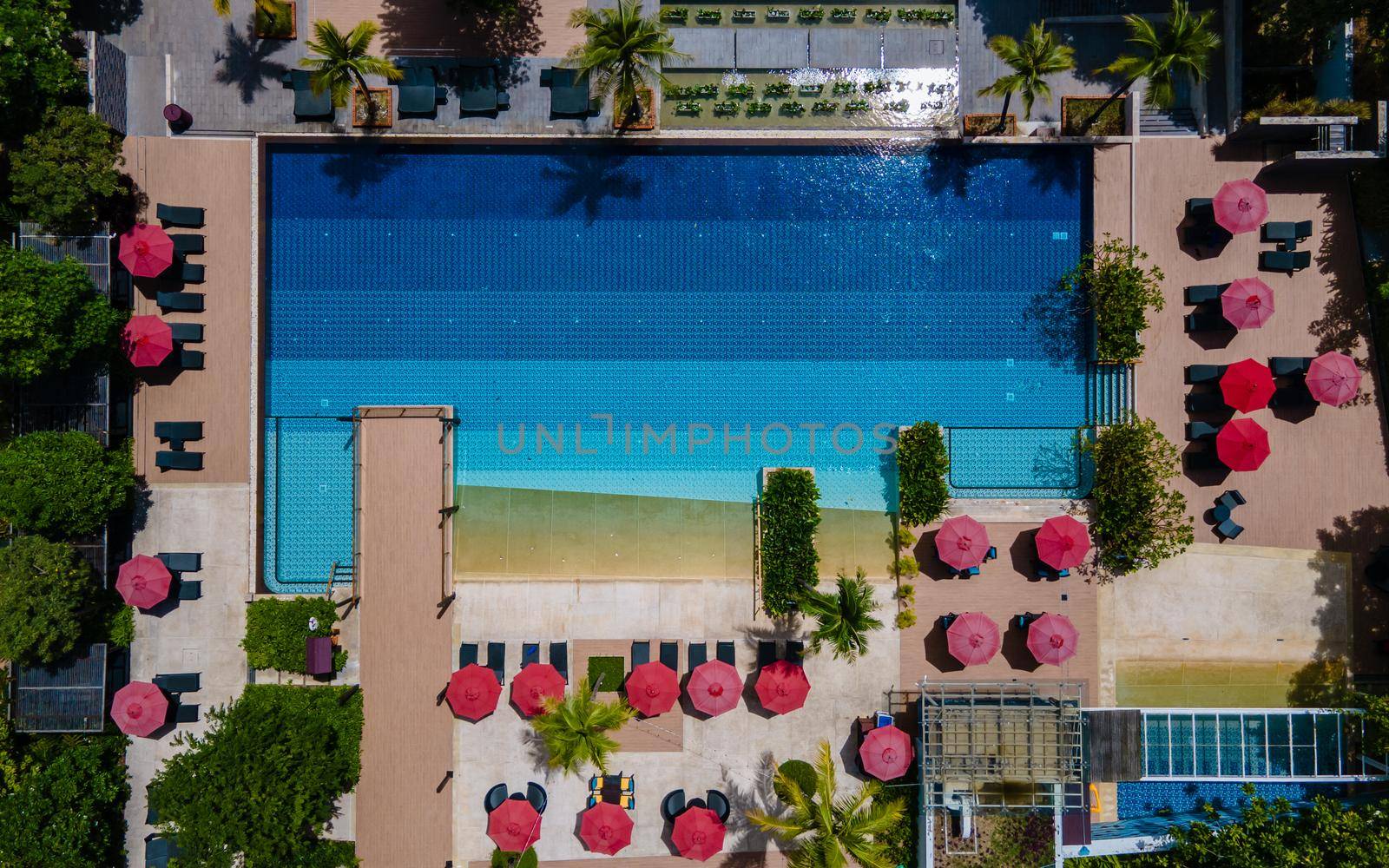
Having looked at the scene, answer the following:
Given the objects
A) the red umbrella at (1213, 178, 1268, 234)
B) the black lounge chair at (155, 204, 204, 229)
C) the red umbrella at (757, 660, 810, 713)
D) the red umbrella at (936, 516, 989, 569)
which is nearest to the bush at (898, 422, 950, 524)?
the red umbrella at (936, 516, 989, 569)

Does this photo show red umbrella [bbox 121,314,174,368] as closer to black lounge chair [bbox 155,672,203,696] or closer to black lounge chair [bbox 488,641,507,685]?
black lounge chair [bbox 155,672,203,696]

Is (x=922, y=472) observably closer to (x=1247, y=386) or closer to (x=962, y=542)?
(x=962, y=542)

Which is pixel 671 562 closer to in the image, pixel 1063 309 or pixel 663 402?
pixel 663 402

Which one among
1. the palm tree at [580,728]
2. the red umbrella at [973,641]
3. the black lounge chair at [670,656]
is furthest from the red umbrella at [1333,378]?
the palm tree at [580,728]

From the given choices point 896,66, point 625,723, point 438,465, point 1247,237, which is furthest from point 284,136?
point 1247,237

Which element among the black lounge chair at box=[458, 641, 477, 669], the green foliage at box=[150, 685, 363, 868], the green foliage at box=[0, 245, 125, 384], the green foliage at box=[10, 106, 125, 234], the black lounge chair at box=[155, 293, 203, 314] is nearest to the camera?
the green foliage at box=[0, 245, 125, 384]

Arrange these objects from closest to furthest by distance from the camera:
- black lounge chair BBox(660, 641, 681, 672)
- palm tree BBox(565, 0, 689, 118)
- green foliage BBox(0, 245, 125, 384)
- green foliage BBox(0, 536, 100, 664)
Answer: green foliage BBox(0, 245, 125, 384) → green foliage BBox(0, 536, 100, 664) → palm tree BBox(565, 0, 689, 118) → black lounge chair BBox(660, 641, 681, 672)

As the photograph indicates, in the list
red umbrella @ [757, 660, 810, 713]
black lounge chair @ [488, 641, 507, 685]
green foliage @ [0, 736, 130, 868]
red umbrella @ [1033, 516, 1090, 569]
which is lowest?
green foliage @ [0, 736, 130, 868]
